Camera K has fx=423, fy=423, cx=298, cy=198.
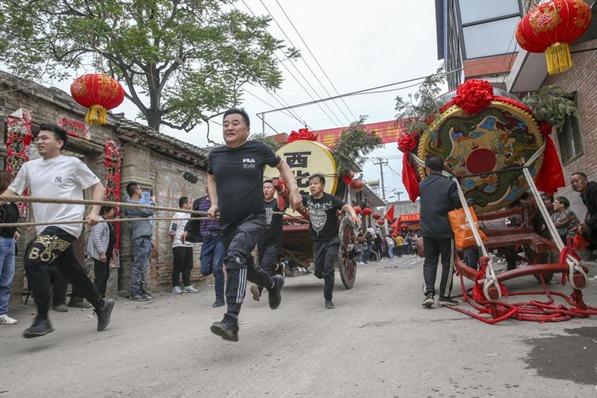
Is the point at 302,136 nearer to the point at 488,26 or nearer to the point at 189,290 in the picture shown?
the point at 189,290

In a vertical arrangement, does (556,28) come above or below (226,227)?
above

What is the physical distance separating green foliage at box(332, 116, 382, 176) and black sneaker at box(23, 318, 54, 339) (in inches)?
204

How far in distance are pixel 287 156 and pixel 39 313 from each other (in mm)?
5170

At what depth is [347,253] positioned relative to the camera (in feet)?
21.1

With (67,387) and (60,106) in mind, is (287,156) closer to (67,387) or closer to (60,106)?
(60,106)

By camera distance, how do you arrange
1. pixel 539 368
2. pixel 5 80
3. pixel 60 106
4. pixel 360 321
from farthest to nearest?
pixel 60 106 < pixel 5 80 < pixel 360 321 < pixel 539 368

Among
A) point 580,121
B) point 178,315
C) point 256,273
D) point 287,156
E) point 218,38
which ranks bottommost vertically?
Answer: point 178,315

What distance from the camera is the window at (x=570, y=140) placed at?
857cm

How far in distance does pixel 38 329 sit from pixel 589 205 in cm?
701

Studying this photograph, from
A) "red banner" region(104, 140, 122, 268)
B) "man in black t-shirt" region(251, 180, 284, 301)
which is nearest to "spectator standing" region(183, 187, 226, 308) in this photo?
"man in black t-shirt" region(251, 180, 284, 301)

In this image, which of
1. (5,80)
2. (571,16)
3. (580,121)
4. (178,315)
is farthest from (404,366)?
(580,121)

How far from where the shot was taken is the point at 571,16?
16.4 ft

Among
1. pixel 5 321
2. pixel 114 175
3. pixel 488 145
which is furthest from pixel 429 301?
pixel 114 175

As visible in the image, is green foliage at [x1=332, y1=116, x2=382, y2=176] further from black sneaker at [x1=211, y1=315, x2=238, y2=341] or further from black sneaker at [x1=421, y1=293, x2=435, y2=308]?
black sneaker at [x1=211, y1=315, x2=238, y2=341]
